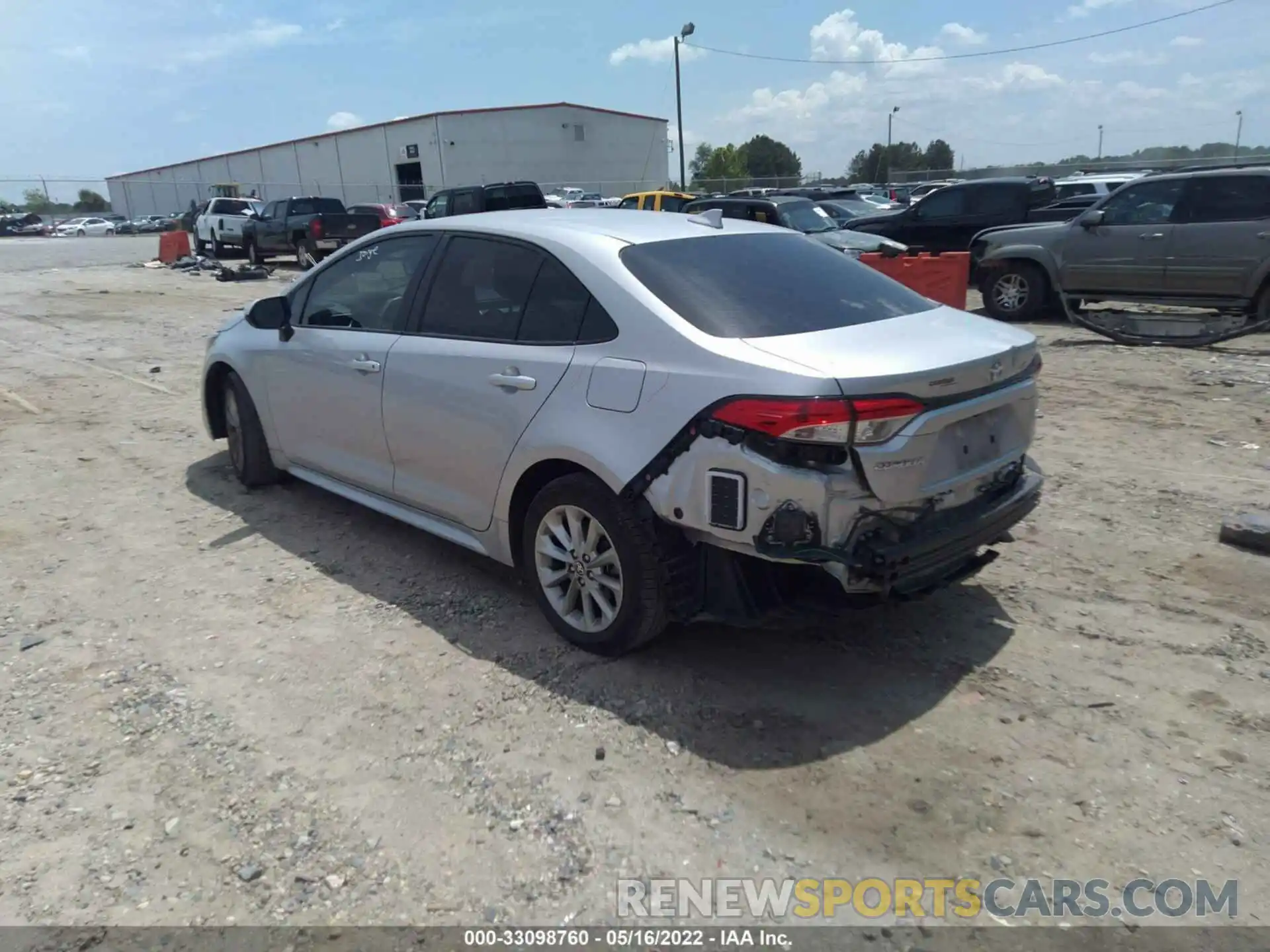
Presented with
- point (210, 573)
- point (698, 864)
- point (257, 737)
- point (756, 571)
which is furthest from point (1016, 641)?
point (210, 573)

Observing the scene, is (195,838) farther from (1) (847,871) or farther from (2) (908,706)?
(2) (908,706)

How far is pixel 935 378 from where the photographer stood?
3.18 meters

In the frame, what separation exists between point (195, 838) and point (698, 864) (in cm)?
154

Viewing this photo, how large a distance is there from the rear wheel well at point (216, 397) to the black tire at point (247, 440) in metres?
0.08

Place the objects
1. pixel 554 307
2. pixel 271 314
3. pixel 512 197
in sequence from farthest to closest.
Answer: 1. pixel 512 197
2. pixel 271 314
3. pixel 554 307

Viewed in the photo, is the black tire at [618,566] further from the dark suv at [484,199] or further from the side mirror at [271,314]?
the dark suv at [484,199]

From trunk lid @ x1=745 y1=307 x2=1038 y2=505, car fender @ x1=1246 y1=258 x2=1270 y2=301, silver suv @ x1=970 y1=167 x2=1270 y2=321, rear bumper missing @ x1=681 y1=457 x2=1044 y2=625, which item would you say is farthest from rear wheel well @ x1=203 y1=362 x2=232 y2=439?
car fender @ x1=1246 y1=258 x2=1270 y2=301

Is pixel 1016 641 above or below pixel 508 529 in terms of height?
below

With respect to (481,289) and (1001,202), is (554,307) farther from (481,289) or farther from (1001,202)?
(1001,202)

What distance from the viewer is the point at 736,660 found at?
380cm

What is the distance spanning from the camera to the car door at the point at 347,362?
15.1ft

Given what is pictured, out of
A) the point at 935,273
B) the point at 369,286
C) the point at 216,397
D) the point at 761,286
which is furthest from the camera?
the point at 935,273

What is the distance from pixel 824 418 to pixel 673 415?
550 millimetres

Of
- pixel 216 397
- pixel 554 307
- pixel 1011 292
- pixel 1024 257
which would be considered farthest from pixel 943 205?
pixel 554 307
